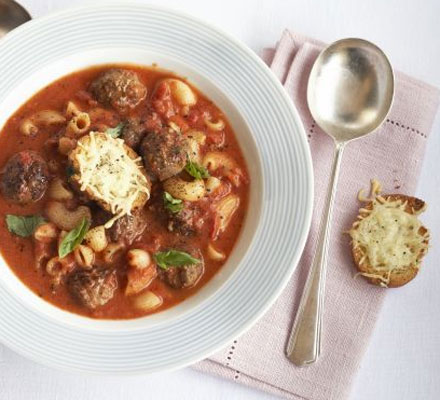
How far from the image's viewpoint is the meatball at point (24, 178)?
4.90 m

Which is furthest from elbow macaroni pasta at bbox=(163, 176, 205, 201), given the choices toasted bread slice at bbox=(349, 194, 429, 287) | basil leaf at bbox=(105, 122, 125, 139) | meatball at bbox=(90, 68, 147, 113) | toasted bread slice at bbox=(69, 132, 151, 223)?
toasted bread slice at bbox=(349, 194, 429, 287)

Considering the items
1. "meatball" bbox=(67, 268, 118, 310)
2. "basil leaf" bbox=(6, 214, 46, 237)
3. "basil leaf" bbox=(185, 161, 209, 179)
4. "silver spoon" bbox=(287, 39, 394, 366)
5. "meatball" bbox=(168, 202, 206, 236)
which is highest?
"silver spoon" bbox=(287, 39, 394, 366)

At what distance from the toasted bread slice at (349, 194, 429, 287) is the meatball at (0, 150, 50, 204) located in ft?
8.37

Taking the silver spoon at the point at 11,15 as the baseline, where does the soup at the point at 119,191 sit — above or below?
below

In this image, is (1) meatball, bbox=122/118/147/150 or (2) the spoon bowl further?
(2) the spoon bowl

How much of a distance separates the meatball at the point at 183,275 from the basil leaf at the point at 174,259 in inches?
2.1

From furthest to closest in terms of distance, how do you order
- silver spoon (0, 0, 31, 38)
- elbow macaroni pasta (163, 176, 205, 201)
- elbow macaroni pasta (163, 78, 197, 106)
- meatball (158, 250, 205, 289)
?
1. silver spoon (0, 0, 31, 38)
2. elbow macaroni pasta (163, 78, 197, 106)
3. elbow macaroni pasta (163, 176, 205, 201)
4. meatball (158, 250, 205, 289)

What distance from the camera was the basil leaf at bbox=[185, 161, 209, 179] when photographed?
16.8ft

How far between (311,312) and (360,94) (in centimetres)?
192

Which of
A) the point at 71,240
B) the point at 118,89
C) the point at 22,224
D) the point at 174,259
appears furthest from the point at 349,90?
the point at 22,224

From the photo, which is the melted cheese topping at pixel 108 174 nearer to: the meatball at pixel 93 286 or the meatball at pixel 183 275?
the meatball at pixel 93 286

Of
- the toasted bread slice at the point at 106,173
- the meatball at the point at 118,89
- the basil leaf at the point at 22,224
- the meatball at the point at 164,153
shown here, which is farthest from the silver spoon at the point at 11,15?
the basil leaf at the point at 22,224

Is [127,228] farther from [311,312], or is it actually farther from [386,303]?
[386,303]

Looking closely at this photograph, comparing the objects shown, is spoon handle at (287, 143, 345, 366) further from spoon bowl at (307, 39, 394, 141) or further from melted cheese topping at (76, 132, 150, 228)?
melted cheese topping at (76, 132, 150, 228)
